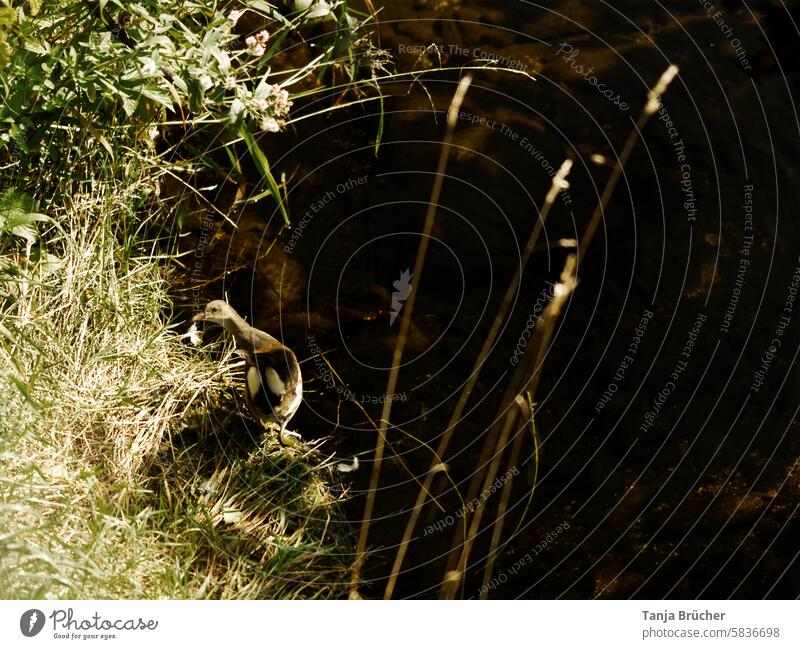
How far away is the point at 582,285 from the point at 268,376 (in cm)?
83

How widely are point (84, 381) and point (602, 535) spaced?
4.45ft

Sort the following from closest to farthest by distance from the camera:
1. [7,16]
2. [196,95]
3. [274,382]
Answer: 1. [7,16]
2. [196,95]
3. [274,382]

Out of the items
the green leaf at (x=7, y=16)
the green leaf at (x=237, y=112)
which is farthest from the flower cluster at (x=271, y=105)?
the green leaf at (x=7, y=16)

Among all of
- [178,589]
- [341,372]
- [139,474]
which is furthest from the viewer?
[341,372]

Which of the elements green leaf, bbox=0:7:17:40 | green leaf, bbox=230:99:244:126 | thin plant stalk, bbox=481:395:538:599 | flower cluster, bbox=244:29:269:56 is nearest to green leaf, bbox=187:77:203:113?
green leaf, bbox=230:99:244:126

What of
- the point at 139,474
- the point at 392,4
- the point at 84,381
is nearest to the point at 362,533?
the point at 139,474

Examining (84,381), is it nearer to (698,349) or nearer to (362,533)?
(362,533)

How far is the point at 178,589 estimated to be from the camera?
77.0 inches

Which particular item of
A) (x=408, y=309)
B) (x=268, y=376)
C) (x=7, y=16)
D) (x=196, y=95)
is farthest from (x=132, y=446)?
(x=7, y=16)

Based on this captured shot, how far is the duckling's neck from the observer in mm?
2145

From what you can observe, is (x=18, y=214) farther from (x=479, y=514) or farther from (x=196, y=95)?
(x=479, y=514)

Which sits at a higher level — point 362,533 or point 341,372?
point 341,372

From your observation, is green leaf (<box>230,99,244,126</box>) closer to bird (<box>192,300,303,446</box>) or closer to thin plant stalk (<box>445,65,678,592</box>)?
bird (<box>192,300,303,446</box>)

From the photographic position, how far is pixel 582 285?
2.13 meters
